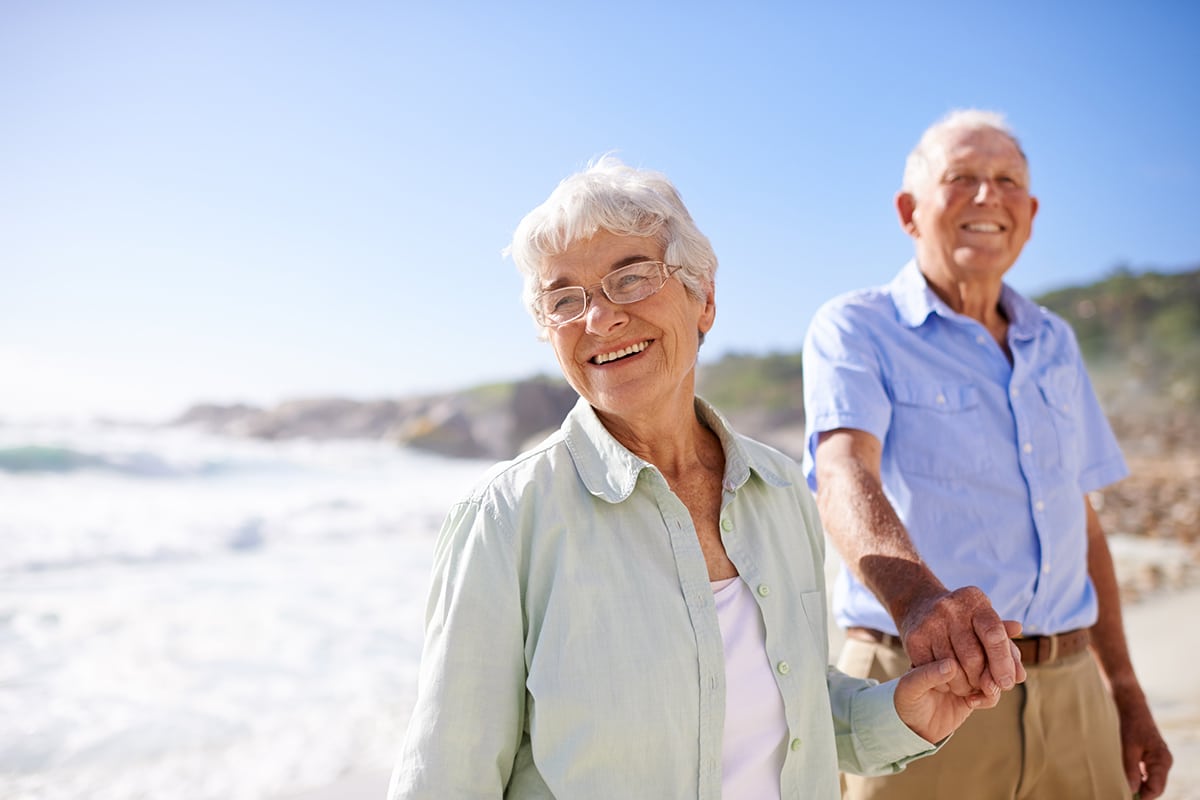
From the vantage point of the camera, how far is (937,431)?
6.80 ft

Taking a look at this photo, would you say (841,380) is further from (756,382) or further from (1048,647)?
(756,382)

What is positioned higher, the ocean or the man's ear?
the man's ear

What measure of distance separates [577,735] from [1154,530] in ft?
26.1

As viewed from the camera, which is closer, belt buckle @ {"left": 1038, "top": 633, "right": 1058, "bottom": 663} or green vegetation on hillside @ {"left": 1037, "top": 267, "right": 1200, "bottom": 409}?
belt buckle @ {"left": 1038, "top": 633, "right": 1058, "bottom": 663}

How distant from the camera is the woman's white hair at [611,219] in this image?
4.78 ft

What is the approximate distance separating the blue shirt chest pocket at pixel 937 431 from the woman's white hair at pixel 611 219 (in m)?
0.76

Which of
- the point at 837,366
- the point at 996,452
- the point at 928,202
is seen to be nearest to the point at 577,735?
the point at 837,366

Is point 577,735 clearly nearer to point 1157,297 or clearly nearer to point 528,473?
point 528,473

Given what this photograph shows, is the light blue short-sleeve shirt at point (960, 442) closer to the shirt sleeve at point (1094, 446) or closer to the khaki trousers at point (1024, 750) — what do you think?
the khaki trousers at point (1024, 750)

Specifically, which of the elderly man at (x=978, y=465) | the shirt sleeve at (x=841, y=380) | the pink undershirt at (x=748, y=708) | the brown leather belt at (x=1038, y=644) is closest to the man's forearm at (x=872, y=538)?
the elderly man at (x=978, y=465)

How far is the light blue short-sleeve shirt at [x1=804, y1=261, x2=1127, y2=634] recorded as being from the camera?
203 centimetres

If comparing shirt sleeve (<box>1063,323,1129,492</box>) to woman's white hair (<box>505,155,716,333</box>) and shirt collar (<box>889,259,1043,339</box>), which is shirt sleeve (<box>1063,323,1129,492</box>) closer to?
shirt collar (<box>889,259,1043,339</box>)

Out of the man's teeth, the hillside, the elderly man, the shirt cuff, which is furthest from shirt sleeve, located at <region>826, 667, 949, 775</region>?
the hillside

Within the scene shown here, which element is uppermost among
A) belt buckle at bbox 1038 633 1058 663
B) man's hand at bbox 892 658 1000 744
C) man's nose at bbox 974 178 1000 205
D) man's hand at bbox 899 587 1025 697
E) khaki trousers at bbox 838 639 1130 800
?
man's nose at bbox 974 178 1000 205
